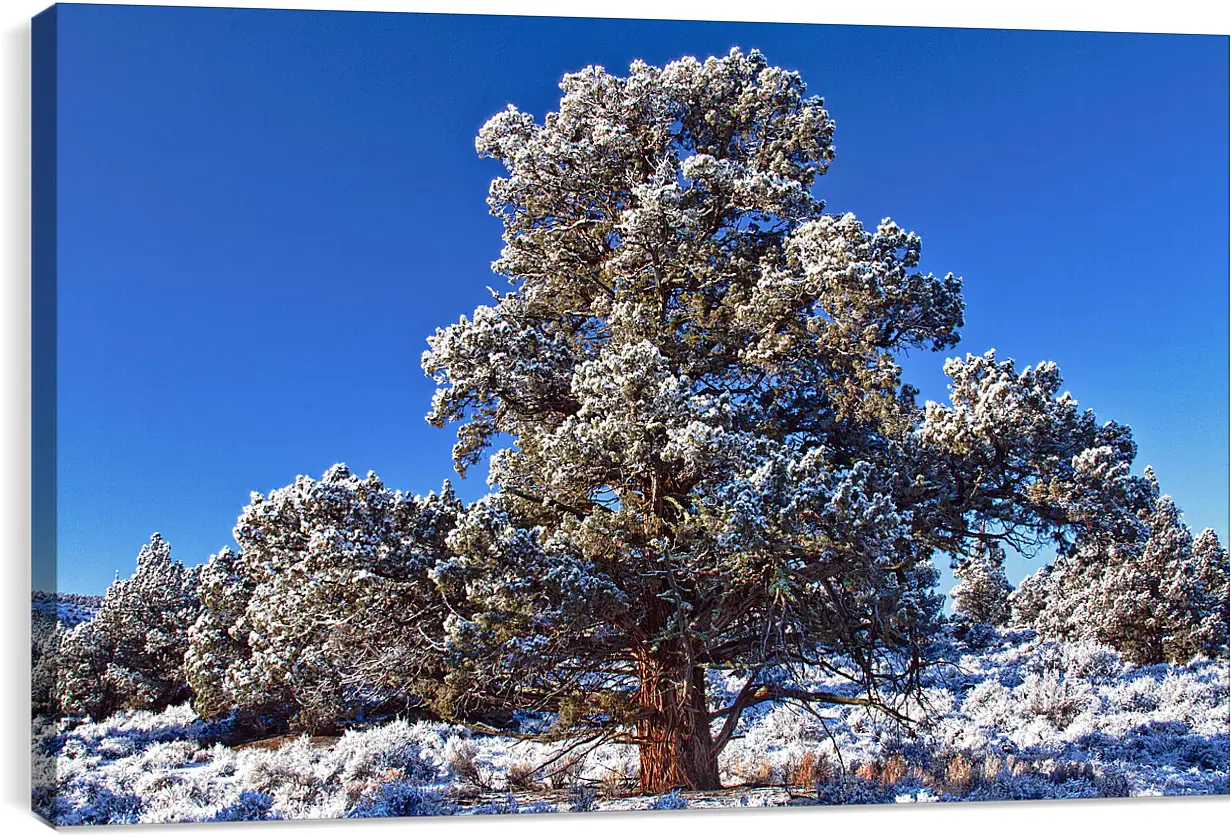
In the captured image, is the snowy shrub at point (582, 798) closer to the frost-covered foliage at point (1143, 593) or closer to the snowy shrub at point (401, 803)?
the snowy shrub at point (401, 803)

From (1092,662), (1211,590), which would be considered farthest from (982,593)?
(1211,590)

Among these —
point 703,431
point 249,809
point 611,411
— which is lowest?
point 249,809

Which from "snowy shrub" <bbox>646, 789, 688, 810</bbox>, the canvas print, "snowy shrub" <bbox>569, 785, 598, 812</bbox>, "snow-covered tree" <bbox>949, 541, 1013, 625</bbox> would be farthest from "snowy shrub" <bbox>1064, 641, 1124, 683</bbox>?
"snowy shrub" <bbox>569, 785, 598, 812</bbox>

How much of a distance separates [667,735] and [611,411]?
2857mm

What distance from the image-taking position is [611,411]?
31.5 feet

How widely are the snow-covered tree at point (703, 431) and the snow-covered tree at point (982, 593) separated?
3.03ft

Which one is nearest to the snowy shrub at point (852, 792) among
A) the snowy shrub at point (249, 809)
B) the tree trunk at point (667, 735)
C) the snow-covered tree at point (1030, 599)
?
the tree trunk at point (667, 735)

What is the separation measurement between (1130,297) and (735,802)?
5.80 meters

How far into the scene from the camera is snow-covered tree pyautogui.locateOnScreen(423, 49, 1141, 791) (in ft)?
31.0

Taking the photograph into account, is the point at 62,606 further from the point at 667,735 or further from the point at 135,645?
the point at 667,735

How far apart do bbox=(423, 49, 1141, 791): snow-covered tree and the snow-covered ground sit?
1.39 feet

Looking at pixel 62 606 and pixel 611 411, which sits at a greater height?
pixel 611 411

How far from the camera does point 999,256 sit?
11820 millimetres

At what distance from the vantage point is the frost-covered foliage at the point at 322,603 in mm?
9016
